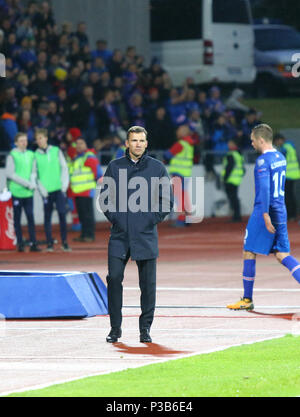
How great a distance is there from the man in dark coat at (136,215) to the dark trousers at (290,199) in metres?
19.1

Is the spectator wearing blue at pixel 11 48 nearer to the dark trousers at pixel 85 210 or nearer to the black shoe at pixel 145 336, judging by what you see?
the dark trousers at pixel 85 210

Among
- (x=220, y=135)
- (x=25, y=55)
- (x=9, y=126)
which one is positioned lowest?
(x=220, y=135)

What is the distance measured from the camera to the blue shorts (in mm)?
13844

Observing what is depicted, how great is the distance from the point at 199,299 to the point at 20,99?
46.0 ft

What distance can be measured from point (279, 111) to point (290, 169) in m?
10.9

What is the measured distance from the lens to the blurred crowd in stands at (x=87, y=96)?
27922 mm

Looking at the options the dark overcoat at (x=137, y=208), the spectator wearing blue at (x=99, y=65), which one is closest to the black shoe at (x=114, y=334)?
the dark overcoat at (x=137, y=208)

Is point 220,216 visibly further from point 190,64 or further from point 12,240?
point 12,240

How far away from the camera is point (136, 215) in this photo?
1155 centimetres

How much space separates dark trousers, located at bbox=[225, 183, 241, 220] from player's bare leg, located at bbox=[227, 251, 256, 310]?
51.5 feet

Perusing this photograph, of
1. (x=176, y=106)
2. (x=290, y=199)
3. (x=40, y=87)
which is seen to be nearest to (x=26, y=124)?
(x=40, y=87)

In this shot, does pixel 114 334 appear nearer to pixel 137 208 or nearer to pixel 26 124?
pixel 137 208

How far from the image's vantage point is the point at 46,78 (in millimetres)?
29406

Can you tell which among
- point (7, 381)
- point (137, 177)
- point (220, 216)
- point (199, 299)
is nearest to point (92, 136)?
point (220, 216)
